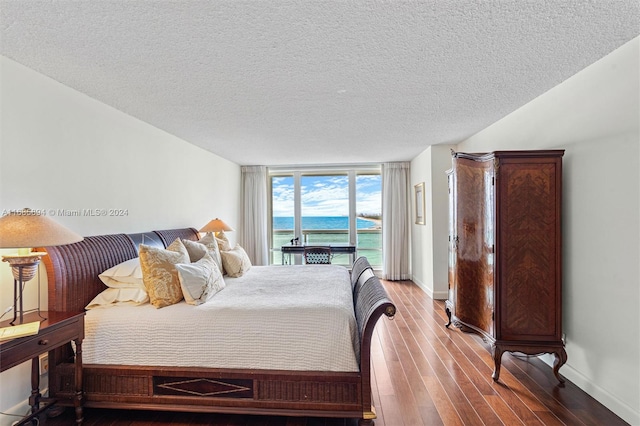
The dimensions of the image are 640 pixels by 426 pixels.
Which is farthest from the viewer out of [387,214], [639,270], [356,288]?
[387,214]

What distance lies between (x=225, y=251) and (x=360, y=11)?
2788 mm

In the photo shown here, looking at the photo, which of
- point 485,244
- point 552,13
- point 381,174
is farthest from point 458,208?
point 381,174

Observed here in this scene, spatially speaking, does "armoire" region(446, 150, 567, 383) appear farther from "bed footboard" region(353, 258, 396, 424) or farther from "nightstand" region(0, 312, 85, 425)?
"nightstand" region(0, 312, 85, 425)

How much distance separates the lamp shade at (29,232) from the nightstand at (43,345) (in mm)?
494

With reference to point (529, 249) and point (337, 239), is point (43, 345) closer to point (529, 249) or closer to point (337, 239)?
point (529, 249)

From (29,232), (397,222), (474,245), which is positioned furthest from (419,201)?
(29,232)

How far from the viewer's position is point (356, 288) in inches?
113

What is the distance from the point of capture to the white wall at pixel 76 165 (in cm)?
200

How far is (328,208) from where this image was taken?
21.5 ft

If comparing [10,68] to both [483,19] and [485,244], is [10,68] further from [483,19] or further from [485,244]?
[485,244]

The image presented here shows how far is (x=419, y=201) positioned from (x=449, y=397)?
3680 mm

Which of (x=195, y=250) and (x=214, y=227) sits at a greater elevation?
(x=214, y=227)

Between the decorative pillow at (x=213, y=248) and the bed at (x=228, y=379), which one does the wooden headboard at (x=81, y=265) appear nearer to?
the bed at (x=228, y=379)

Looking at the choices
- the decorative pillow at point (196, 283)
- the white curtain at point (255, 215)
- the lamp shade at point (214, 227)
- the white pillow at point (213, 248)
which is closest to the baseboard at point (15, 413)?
the decorative pillow at point (196, 283)
